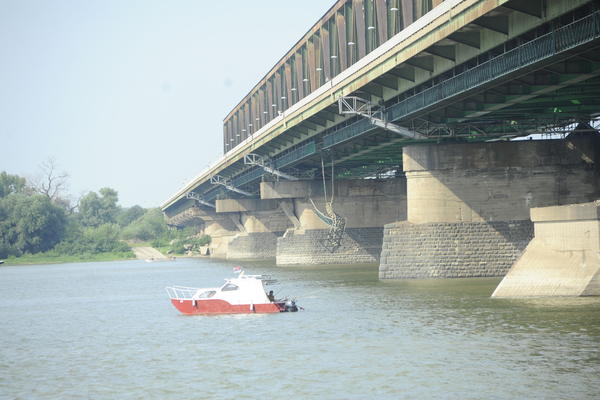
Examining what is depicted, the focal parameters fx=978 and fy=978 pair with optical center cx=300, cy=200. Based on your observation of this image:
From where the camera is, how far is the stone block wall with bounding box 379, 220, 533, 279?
2195 inches

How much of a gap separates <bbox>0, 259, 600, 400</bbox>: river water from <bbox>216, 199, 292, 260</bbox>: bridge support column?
62.9m

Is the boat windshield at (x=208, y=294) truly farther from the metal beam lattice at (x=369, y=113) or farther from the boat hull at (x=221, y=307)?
the metal beam lattice at (x=369, y=113)

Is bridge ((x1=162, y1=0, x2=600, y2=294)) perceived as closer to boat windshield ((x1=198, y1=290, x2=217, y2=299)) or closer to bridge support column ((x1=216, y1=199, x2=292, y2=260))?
boat windshield ((x1=198, y1=290, x2=217, y2=299))

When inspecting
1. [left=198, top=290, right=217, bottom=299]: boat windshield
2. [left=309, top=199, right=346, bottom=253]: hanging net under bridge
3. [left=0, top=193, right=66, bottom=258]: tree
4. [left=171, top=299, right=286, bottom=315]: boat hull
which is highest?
[left=0, top=193, right=66, bottom=258]: tree

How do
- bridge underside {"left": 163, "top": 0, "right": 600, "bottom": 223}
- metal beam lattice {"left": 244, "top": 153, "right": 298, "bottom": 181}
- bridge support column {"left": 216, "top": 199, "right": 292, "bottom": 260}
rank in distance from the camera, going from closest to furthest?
1. bridge underside {"left": 163, "top": 0, "right": 600, "bottom": 223}
2. metal beam lattice {"left": 244, "top": 153, "right": 298, "bottom": 181}
3. bridge support column {"left": 216, "top": 199, "right": 292, "bottom": 260}

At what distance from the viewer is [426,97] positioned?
49.5 m

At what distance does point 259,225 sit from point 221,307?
72414mm

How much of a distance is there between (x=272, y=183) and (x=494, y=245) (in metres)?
37.4

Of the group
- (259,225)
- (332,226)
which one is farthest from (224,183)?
(332,226)

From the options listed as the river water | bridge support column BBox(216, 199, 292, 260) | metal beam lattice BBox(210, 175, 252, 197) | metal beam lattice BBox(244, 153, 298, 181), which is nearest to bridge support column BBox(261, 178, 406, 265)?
metal beam lattice BBox(244, 153, 298, 181)

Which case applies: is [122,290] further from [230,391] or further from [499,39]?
[230,391]

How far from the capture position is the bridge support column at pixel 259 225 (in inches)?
4611

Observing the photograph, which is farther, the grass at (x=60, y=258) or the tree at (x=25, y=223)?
the tree at (x=25, y=223)

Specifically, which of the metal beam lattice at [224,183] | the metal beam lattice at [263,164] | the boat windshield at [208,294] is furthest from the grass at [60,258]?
the boat windshield at [208,294]
